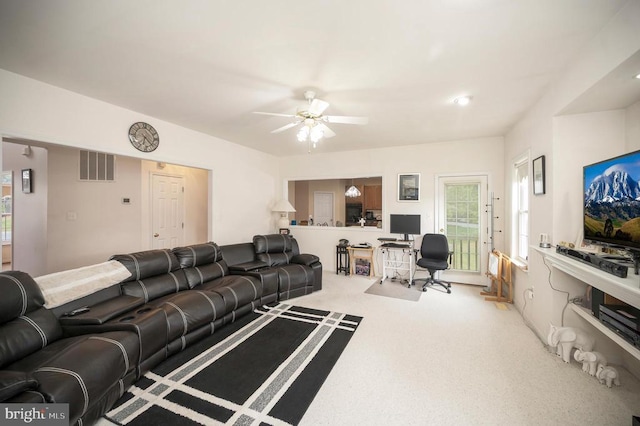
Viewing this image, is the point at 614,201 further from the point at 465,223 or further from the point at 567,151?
A: the point at 465,223

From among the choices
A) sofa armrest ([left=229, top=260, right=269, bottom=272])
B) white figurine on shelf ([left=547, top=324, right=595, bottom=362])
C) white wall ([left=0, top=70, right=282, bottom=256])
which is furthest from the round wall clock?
white figurine on shelf ([left=547, top=324, right=595, bottom=362])

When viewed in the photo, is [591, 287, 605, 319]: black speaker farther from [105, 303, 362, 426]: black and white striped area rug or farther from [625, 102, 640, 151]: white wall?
[105, 303, 362, 426]: black and white striped area rug

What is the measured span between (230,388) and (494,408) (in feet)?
6.16

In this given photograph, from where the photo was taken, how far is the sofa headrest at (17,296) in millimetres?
1646

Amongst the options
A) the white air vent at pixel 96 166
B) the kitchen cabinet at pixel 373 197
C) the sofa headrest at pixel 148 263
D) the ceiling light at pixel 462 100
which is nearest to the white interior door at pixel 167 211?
the white air vent at pixel 96 166

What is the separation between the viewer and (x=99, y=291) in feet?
7.75

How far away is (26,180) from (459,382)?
6.64 m

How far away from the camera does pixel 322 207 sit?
7.98 m

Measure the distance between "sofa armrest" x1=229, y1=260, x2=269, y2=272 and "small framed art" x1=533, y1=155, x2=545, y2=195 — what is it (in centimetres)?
362

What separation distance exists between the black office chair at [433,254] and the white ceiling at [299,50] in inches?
87.0

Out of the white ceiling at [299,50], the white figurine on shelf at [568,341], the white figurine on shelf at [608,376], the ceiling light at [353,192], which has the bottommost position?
the white figurine on shelf at [608,376]

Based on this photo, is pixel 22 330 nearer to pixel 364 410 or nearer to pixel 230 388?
pixel 230 388

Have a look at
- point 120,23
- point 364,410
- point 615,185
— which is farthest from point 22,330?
point 615,185

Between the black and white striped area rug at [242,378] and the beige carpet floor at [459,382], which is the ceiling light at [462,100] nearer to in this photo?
the beige carpet floor at [459,382]
